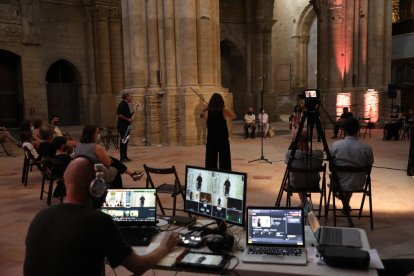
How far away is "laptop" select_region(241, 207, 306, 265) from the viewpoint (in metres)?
2.89

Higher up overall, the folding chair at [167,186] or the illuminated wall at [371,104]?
the illuminated wall at [371,104]

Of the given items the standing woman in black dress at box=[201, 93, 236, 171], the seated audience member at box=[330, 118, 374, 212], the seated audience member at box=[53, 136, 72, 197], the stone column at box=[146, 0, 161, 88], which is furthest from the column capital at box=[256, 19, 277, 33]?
the seated audience member at box=[330, 118, 374, 212]

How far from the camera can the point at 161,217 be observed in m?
3.80

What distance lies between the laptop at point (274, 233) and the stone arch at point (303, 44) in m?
25.0

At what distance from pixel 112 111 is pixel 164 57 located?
291 inches

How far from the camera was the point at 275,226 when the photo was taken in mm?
3039

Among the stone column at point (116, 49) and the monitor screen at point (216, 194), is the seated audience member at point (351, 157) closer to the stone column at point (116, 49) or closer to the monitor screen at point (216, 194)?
the monitor screen at point (216, 194)

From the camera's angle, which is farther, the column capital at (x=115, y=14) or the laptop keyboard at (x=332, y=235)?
the column capital at (x=115, y=14)

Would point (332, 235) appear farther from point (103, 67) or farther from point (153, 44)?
point (103, 67)

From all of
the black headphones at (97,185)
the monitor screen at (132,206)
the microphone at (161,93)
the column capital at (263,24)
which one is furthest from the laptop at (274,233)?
the column capital at (263,24)

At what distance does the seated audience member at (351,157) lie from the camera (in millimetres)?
5148

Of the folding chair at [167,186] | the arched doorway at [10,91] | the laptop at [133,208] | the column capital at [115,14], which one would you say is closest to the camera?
the laptop at [133,208]

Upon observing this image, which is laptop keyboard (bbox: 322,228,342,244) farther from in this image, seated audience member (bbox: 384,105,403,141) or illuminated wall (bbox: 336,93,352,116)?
illuminated wall (bbox: 336,93,352,116)

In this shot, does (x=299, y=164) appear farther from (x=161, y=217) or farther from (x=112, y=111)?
(x=112, y=111)
